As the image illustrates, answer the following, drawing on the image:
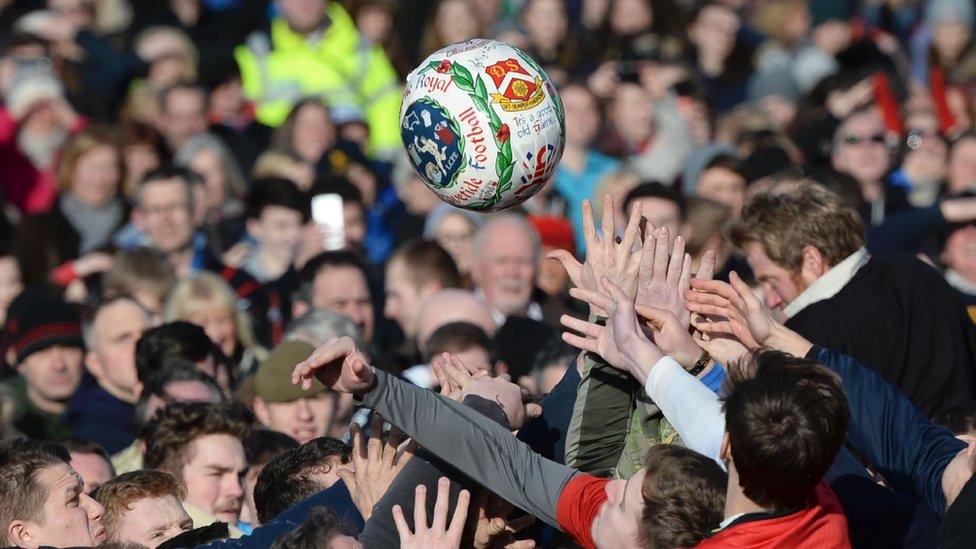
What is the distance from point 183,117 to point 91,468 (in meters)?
7.11

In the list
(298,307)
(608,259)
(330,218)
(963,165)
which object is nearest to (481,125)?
(608,259)

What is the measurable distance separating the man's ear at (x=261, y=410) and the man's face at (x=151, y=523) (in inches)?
93.4

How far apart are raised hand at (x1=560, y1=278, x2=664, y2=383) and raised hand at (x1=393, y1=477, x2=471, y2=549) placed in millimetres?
592

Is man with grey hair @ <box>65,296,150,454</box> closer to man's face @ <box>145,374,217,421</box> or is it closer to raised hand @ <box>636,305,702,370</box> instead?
man's face @ <box>145,374,217,421</box>

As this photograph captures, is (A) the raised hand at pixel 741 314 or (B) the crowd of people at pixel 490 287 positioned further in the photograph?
(A) the raised hand at pixel 741 314

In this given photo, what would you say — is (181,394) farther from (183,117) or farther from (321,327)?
(183,117)

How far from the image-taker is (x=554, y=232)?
414 inches

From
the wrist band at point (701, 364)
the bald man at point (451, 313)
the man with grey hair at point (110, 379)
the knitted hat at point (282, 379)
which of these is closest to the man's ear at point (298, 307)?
the bald man at point (451, 313)

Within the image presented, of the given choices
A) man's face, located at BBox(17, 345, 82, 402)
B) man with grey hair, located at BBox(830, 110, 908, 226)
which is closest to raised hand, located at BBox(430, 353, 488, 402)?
man's face, located at BBox(17, 345, 82, 402)

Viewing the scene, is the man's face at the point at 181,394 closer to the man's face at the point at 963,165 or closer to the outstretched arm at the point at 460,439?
the outstretched arm at the point at 460,439

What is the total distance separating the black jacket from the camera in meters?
6.31

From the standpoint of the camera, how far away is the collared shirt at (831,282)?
654cm

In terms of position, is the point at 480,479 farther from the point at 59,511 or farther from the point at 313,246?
the point at 313,246

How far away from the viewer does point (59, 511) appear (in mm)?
5125
